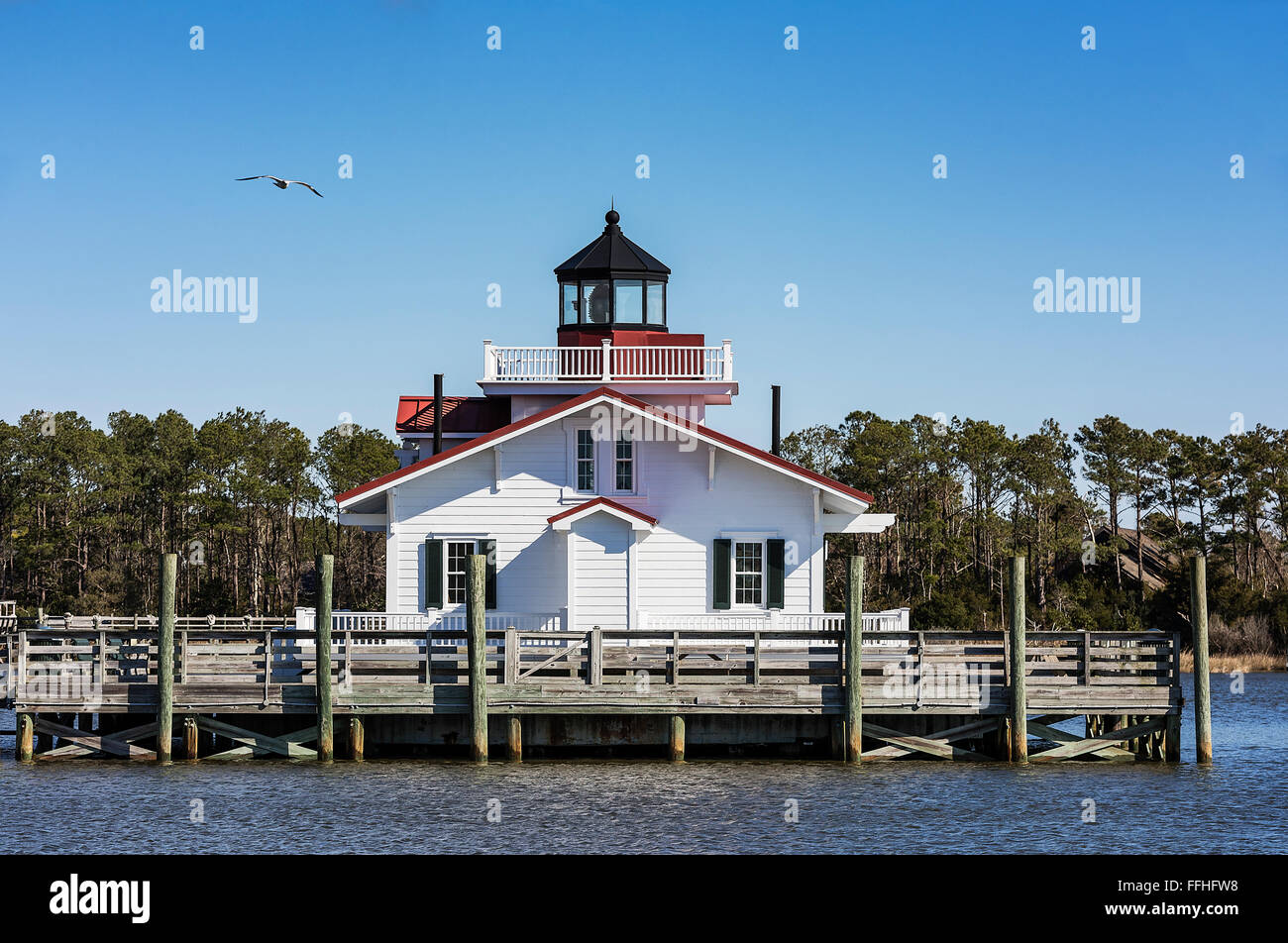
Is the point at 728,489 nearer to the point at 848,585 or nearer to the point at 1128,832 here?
the point at 848,585

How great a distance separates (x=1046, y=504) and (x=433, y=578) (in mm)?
50716

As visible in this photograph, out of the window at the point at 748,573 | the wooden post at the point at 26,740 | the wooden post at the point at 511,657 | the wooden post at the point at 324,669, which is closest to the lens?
the wooden post at the point at 324,669

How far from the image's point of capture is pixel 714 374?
3350 cm

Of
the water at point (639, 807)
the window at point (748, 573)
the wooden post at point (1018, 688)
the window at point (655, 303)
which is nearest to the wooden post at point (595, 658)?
the water at point (639, 807)

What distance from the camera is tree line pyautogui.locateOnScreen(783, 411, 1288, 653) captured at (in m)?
73.2

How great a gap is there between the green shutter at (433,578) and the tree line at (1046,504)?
44384mm

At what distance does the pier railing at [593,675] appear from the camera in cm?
2516

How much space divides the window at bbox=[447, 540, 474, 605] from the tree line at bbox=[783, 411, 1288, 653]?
44031mm

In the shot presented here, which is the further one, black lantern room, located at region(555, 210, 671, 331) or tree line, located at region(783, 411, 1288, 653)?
tree line, located at region(783, 411, 1288, 653)

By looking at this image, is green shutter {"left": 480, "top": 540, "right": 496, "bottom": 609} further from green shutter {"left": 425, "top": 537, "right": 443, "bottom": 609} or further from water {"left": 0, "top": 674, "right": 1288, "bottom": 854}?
water {"left": 0, "top": 674, "right": 1288, "bottom": 854}

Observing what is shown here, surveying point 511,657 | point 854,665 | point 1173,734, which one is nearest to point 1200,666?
point 1173,734

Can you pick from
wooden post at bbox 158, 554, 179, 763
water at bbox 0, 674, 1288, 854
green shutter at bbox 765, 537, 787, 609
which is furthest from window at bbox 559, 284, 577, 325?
water at bbox 0, 674, 1288, 854

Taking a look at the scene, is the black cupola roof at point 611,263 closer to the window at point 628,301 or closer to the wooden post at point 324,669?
the window at point 628,301
